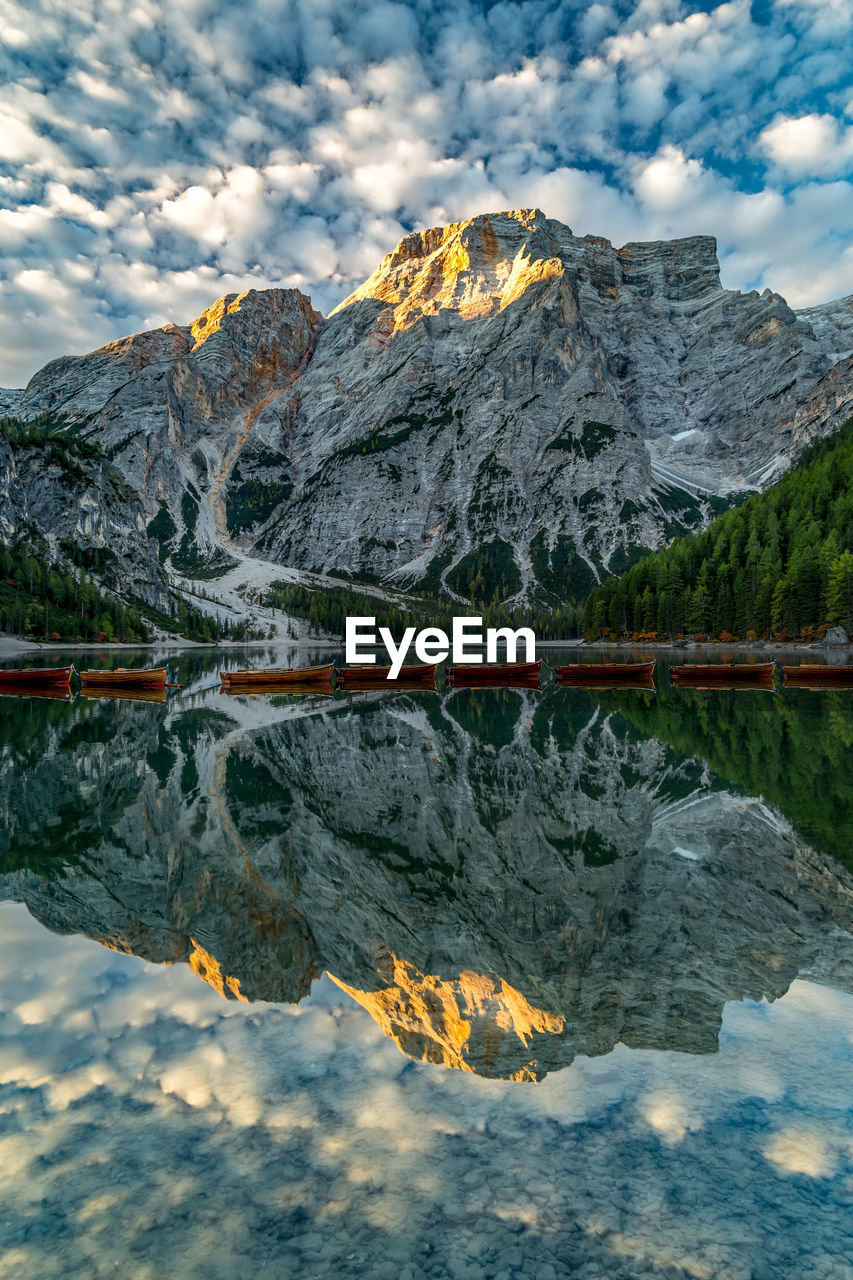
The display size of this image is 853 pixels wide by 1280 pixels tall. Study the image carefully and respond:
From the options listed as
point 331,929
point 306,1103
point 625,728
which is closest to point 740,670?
point 625,728

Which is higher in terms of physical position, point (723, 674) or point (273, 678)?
point (723, 674)

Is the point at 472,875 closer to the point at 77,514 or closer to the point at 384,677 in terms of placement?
the point at 384,677

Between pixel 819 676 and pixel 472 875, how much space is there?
54.8m

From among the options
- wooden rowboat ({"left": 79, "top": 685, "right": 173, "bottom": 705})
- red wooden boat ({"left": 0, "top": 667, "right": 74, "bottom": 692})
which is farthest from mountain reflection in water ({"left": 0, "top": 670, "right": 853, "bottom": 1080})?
red wooden boat ({"left": 0, "top": 667, "right": 74, "bottom": 692})

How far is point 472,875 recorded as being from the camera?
12.9 meters

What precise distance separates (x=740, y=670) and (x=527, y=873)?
4941 cm

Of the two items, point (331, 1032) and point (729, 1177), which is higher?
point (729, 1177)

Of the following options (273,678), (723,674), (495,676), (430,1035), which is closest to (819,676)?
(723,674)

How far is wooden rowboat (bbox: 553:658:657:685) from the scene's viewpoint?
198 feet

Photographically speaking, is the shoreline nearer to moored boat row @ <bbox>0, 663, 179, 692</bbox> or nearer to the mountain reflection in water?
moored boat row @ <bbox>0, 663, 179, 692</bbox>

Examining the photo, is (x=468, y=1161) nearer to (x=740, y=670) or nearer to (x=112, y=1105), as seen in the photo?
(x=112, y=1105)

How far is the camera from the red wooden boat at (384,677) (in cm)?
6262

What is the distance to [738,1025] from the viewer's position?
744 centimetres

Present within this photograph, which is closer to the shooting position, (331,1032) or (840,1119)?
(840,1119)
